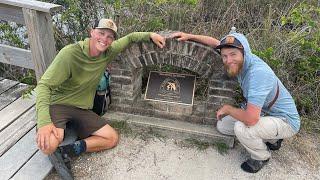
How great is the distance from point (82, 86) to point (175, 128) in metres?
1.04

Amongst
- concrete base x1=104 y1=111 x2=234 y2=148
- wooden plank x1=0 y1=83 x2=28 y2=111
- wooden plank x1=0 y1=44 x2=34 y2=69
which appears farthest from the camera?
wooden plank x1=0 y1=83 x2=28 y2=111

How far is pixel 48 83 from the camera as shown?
318 centimetres

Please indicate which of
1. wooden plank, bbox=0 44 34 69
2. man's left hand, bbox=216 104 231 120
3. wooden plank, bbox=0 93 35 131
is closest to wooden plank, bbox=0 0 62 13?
wooden plank, bbox=0 44 34 69

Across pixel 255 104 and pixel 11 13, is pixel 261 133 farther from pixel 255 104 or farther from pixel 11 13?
pixel 11 13

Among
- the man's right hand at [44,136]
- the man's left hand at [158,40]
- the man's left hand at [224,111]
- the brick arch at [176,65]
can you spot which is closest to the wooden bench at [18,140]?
the man's right hand at [44,136]

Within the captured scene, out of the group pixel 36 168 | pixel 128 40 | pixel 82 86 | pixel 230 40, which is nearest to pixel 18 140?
pixel 36 168

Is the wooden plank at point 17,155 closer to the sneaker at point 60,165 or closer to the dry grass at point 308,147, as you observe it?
the sneaker at point 60,165

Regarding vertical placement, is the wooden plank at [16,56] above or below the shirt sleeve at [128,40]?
below

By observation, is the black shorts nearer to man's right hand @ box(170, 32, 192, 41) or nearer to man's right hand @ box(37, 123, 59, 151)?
man's right hand @ box(37, 123, 59, 151)

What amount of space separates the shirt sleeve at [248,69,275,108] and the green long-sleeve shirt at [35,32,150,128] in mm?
1103

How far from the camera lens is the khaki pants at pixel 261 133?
3236 mm

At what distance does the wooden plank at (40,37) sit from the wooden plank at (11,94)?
55cm

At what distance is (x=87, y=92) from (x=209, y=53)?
127 cm

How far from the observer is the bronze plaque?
150 inches
